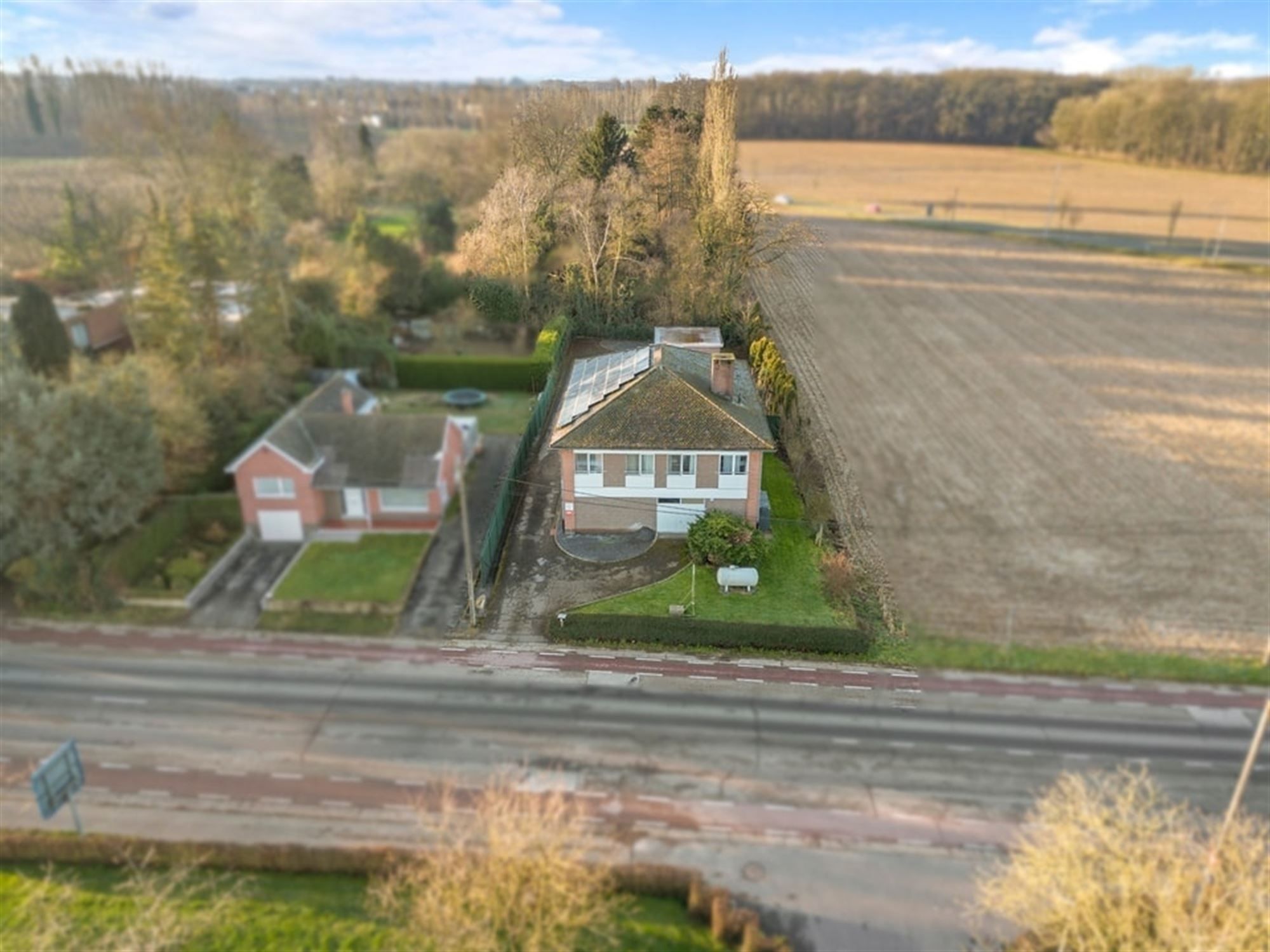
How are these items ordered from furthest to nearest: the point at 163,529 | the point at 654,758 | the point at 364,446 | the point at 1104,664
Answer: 1. the point at 364,446
2. the point at 163,529
3. the point at 1104,664
4. the point at 654,758

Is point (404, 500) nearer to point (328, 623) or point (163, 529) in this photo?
point (328, 623)

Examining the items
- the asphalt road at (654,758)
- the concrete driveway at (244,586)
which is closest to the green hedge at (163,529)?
the concrete driveway at (244,586)

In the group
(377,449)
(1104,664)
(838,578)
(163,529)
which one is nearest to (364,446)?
(377,449)

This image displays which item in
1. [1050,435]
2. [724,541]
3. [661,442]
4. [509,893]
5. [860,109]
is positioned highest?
[860,109]

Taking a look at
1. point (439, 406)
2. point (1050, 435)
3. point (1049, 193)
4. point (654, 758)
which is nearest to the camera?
point (654, 758)

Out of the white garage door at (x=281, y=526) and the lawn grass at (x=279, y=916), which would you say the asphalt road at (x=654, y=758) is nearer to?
the lawn grass at (x=279, y=916)

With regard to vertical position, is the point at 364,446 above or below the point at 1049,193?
below
